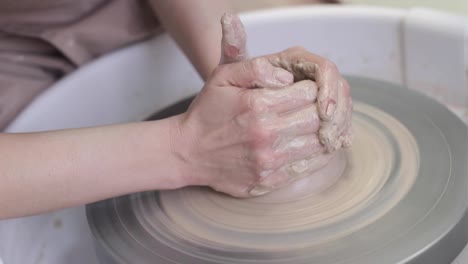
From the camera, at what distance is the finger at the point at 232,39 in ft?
3.36

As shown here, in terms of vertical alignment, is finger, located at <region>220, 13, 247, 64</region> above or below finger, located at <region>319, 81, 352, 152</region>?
above

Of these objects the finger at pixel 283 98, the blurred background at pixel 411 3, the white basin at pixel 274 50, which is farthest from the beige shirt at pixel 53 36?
the finger at pixel 283 98

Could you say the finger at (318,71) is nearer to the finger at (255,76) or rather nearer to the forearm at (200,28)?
the finger at (255,76)

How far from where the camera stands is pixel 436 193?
105cm

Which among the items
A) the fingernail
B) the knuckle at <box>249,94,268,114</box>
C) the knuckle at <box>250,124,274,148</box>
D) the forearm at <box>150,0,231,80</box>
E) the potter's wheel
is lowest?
the potter's wheel

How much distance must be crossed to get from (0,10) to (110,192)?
70 cm

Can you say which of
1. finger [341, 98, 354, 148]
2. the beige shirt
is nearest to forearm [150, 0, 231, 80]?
the beige shirt

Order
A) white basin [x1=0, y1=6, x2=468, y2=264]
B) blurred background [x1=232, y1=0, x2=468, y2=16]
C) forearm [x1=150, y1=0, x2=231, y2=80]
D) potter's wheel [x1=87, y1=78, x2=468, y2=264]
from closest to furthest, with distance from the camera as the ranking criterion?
potter's wheel [x1=87, y1=78, x2=468, y2=264]
forearm [x1=150, y1=0, x2=231, y2=80]
white basin [x1=0, y1=6, x2=468, y2=264]
blurred background [x1=232, y1=0, x2=468, y2=16]

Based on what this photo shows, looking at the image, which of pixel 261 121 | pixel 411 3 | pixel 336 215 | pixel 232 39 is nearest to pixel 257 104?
pixel 261 121

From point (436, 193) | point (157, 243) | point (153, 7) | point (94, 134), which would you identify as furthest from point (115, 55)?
point (436, 193)

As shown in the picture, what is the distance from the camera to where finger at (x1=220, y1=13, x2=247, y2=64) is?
3.36 feet

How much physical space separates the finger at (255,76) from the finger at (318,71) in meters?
0.04

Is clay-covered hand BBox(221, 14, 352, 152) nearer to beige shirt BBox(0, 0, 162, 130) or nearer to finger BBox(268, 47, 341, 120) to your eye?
finger BBox(268, 47, 341, 120)

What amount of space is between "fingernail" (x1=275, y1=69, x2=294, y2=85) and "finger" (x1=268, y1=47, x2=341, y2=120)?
0.13 ft
